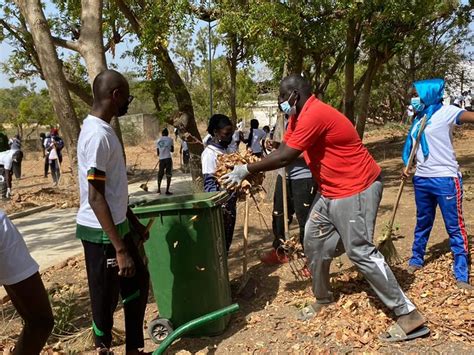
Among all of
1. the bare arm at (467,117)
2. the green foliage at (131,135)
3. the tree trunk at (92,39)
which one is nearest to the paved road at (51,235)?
the tree trunk at (92,39)

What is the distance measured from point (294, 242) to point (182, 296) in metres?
1.39

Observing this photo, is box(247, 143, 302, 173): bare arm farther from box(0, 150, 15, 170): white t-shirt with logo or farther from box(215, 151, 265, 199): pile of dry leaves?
box(0, 150, 15, 170): white t-shirt with logo

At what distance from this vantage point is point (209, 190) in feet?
15.9

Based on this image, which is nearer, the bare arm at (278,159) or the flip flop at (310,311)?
the bare arm at (278,159)

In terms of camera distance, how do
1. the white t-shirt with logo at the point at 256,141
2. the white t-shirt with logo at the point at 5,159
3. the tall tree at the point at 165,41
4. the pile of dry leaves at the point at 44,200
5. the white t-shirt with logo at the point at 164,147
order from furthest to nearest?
1. the white t-shirt with logo at the point at 256,141
2. the white t-shirt with logo at the point at 164,147
3. the pile of dry leaves at the point at 44,200
4. the white t-shirt with logo at the point at 5,159
5. the tall tree at the point at 165,41

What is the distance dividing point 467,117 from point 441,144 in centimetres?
33

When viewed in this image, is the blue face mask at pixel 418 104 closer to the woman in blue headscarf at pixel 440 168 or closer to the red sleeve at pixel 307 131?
the woman in blue headscarf at pixel 440 168

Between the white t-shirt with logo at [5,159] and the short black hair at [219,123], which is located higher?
the short black hair at [219,123]

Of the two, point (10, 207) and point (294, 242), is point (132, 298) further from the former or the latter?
point (10, 207)

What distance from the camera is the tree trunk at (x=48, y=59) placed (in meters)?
5.52

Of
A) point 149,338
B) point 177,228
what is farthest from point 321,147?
point 149,338

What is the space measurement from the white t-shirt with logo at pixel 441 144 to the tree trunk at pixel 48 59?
156 inches

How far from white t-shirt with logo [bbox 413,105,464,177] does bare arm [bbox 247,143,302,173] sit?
4.89 feet

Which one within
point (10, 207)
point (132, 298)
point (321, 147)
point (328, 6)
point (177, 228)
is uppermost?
point (328, 6)
